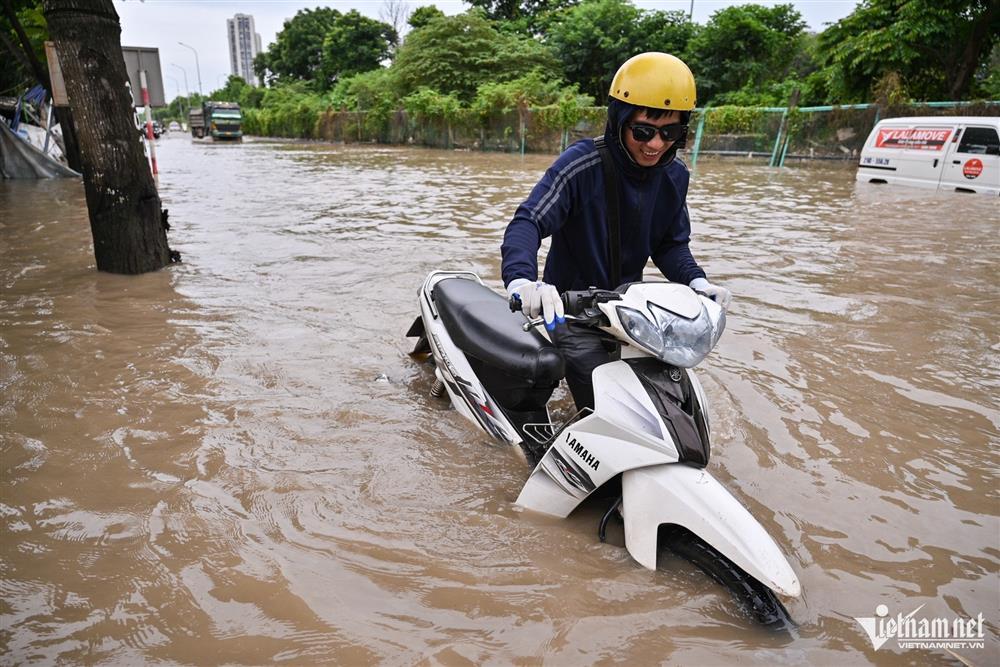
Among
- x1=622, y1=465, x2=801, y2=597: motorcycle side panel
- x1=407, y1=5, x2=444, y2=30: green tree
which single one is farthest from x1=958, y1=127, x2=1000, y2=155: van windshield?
x1=407, y1=5, x2=444, y2=30: green tree

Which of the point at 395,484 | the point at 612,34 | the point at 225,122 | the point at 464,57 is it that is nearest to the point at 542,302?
the point at 395,484

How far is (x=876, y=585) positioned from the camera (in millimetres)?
2113

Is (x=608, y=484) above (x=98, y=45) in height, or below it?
below

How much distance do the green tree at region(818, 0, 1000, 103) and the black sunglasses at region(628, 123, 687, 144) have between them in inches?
838

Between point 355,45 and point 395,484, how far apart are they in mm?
53187

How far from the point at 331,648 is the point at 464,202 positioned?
9320 millimetres

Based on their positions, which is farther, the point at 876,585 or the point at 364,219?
the point at 364,219

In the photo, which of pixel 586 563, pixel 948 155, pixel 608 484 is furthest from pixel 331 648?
pixel 948 155

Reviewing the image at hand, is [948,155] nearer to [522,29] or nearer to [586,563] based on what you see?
[586,563]

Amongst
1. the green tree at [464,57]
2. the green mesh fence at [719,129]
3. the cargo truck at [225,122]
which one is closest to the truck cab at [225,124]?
the cargo truck at [225,122]

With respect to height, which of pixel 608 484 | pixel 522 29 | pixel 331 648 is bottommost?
pixel 331 648

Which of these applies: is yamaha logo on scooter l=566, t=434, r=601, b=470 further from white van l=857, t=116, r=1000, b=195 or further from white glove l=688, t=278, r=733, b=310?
white van l=857, t=116, r=1000, b=195

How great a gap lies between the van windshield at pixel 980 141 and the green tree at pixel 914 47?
9.16 m

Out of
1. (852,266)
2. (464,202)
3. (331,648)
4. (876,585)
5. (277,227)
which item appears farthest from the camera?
(464,202)
